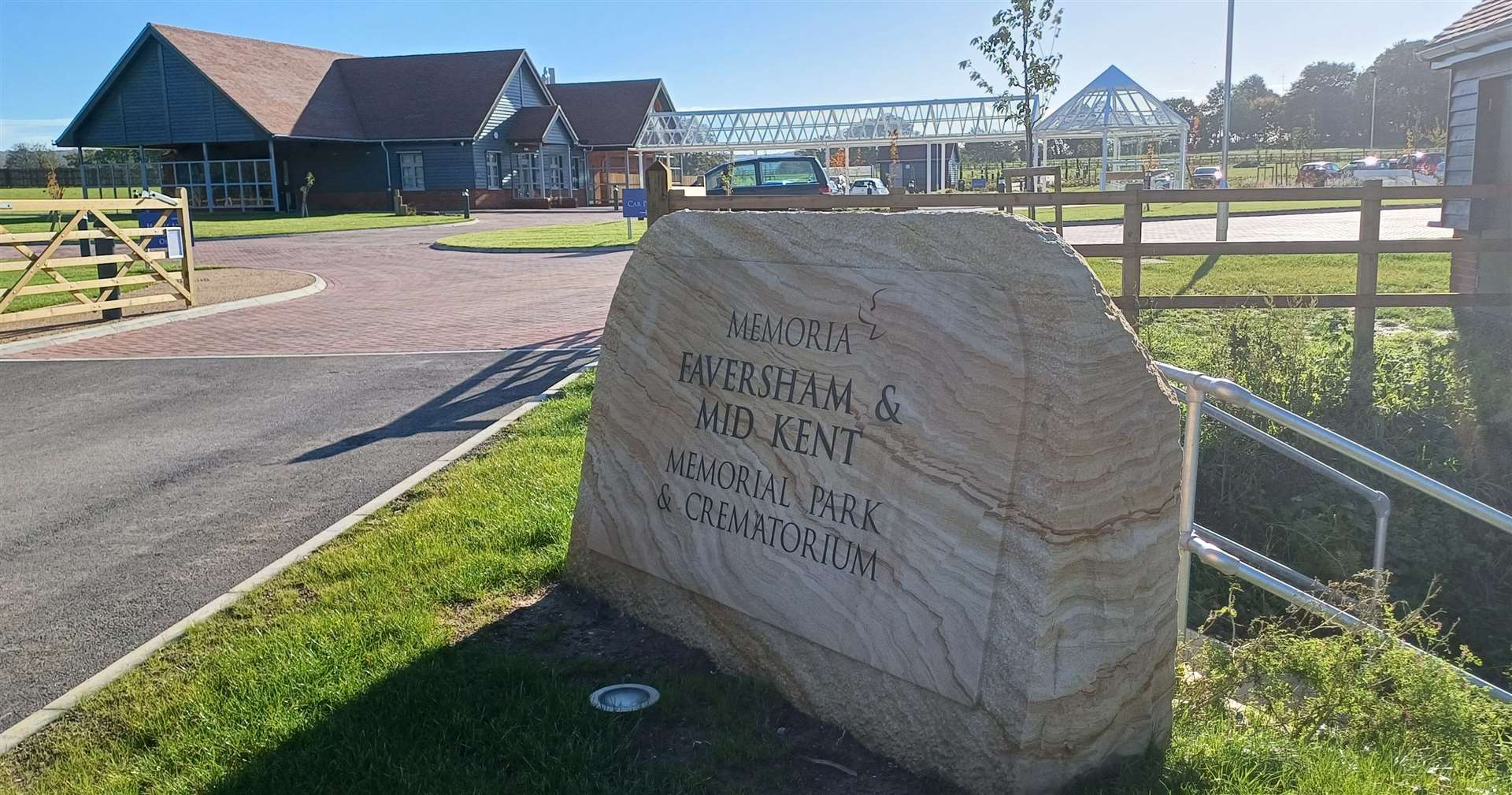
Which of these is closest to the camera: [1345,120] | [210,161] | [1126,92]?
[1126,92]

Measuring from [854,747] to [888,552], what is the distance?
0.60 meters

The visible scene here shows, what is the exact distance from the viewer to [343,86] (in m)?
51.3

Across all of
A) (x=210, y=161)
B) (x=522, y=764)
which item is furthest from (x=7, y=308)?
(x=210, y=161)

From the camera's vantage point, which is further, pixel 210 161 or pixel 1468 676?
pixel 210 161

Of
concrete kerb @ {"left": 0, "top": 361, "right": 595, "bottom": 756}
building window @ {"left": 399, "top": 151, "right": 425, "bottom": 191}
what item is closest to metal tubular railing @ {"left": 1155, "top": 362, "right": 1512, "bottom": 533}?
concrete kerb @ {"left": 0, "top": 361, "right": 595, "bottom": 756}

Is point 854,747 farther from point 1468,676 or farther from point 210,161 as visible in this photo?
point 210,161

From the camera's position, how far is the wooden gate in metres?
13.1

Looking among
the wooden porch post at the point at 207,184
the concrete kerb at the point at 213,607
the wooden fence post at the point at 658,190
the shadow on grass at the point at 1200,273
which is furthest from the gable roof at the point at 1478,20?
the wooden porch post at the point at 207,184

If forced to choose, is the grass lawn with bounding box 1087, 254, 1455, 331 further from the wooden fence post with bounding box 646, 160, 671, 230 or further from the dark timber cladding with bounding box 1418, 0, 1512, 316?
the wooden fence post with bounding box 646, 160, 671, 230

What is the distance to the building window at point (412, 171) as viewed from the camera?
4966cm

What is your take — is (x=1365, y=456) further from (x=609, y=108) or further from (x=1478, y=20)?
(x=609, y=108)

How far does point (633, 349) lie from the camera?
4559 mm

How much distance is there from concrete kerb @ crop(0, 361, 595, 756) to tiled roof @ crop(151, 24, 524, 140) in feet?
137

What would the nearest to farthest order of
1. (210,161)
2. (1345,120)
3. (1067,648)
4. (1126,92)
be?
(1067,648), (1126,92), (210,161), (1345,120)
